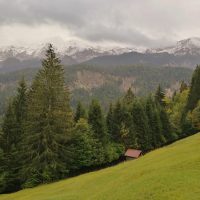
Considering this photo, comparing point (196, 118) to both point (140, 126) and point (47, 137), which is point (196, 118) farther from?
point (47, 137)

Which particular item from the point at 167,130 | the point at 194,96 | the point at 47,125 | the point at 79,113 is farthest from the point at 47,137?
the point at 194,96

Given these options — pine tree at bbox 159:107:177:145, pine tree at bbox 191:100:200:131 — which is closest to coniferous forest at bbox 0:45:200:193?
pine tree at bbox 159:107:177:145

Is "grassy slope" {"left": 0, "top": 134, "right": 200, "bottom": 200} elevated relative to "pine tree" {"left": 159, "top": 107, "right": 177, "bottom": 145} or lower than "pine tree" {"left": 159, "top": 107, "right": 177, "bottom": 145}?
elevated

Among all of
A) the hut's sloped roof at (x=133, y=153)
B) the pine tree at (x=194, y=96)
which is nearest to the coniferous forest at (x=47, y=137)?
the hut's sloped roof at (x=133, y=153)

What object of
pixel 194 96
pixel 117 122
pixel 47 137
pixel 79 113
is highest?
pixel 194 96

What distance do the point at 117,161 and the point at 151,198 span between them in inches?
2090

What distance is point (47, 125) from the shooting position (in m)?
63.6

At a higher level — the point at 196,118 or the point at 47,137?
the point at 196,118

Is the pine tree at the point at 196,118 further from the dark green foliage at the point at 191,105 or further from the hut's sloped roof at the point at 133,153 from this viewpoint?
the hut's sloped roof at the point at 133,153

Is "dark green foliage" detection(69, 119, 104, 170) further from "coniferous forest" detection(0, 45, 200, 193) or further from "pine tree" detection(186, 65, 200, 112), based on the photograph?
"pine tree" detection(186, 65, 200, 112)

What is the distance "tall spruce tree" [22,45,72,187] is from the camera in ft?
206

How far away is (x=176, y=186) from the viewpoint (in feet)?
96.9

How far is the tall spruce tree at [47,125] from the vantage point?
6291 cm

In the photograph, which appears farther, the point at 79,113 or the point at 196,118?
the point at 196,118
